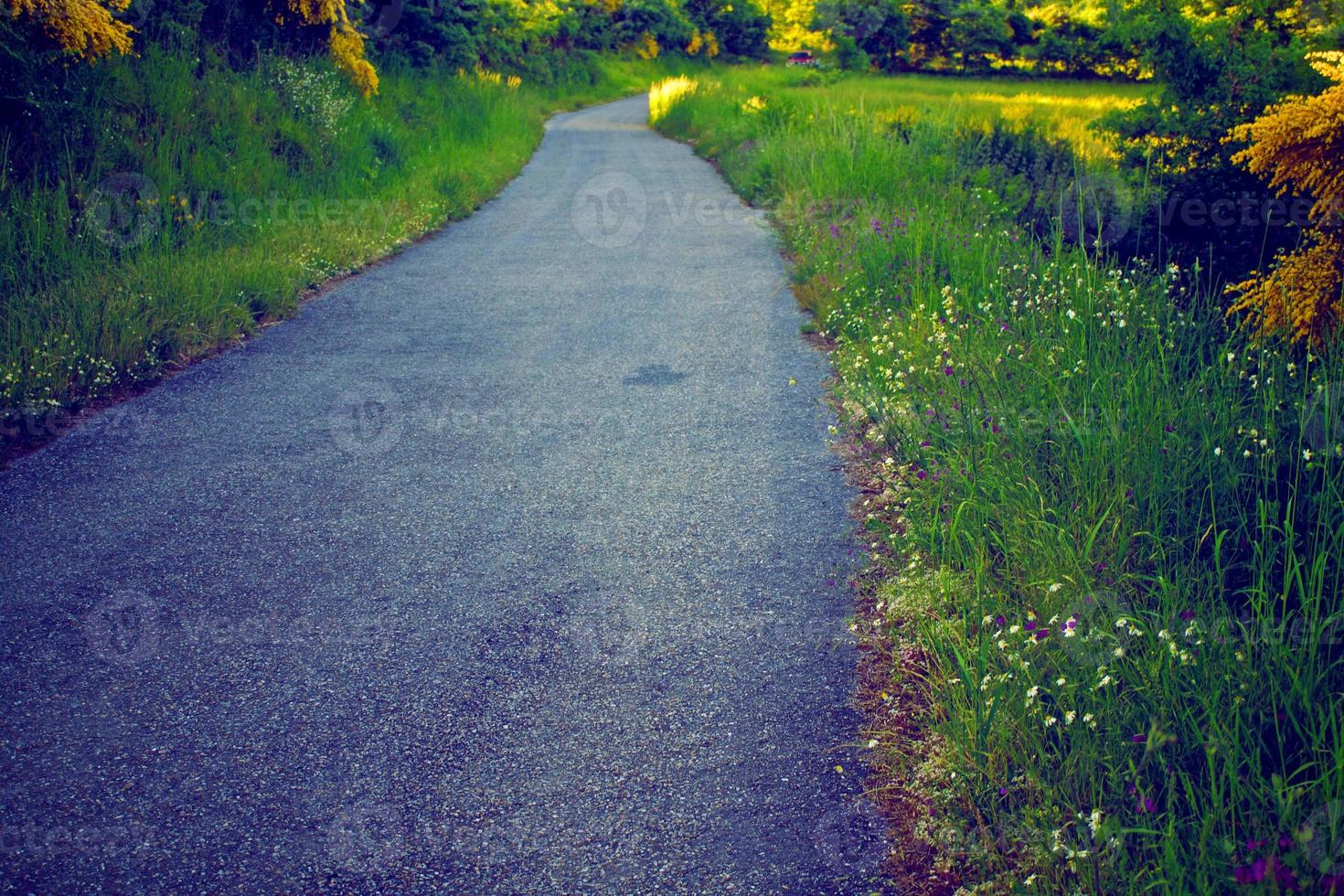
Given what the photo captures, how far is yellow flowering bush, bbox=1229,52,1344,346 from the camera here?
4.08 meters

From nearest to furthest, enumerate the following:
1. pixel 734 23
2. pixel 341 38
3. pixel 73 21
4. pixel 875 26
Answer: pixel 73 21
pixel 341 38
pixel 875 26
pixel 734 23

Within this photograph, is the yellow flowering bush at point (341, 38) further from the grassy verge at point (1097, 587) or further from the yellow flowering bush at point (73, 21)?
the grassy verge at point (1097, 587)

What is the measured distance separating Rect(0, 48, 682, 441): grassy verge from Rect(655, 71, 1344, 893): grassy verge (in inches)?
184

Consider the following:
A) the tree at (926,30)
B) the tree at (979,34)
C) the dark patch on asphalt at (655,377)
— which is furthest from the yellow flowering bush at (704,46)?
the dark patch on asphalt at (655,377)

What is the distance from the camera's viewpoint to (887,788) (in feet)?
8.91

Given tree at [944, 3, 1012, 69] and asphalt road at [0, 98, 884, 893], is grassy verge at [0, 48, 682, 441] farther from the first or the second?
tree at [944, 3, 1012, 69]

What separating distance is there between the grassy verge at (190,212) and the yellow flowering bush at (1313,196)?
634 cm

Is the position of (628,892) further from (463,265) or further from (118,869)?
(463,265)

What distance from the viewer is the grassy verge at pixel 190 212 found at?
19.8 feet

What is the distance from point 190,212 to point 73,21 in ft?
6.13

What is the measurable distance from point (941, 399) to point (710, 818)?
2806 mm

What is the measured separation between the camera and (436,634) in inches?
137

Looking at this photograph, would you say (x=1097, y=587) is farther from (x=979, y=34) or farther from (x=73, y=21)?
(x=979, y=34)

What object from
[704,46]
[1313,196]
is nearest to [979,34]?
[704,46]
